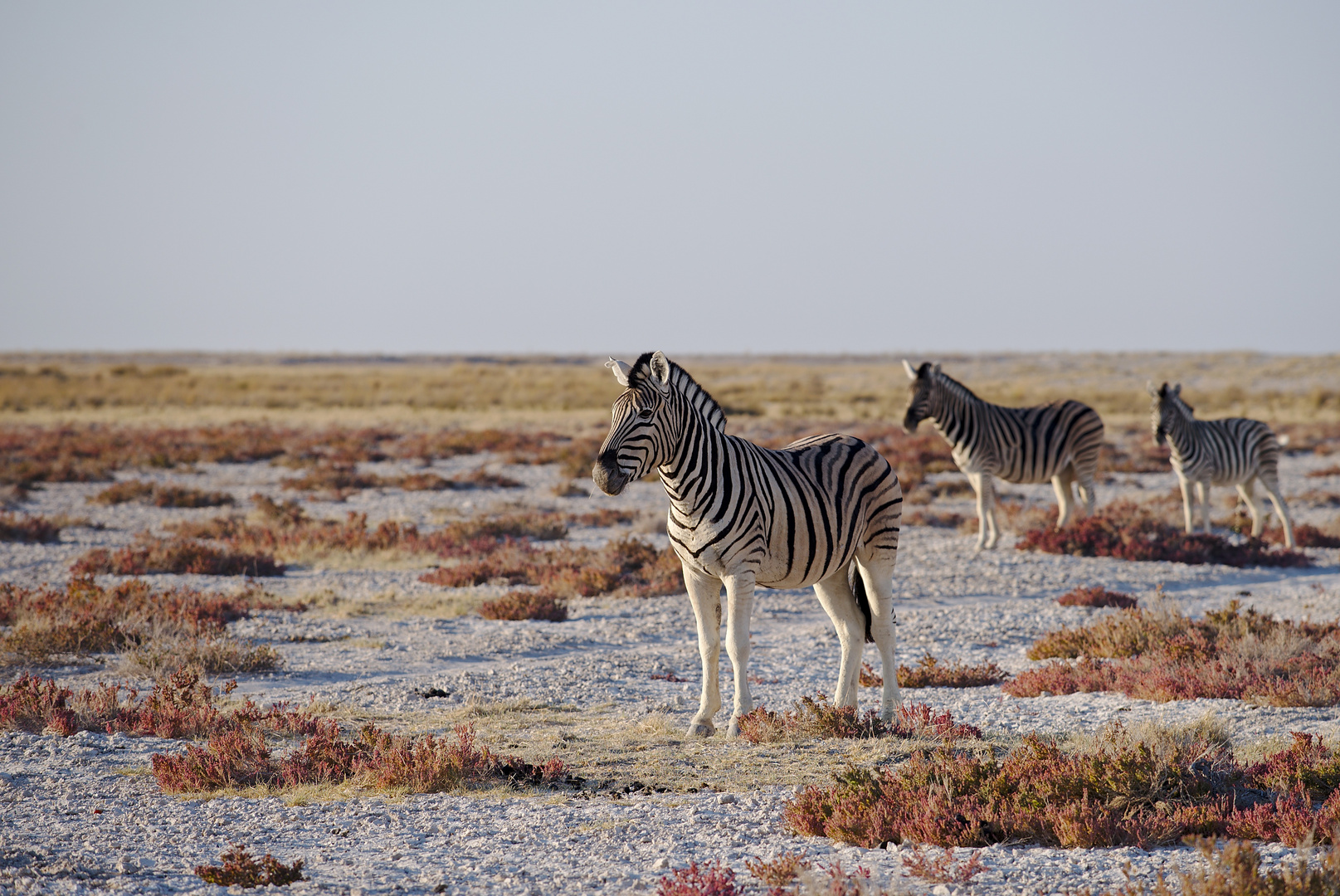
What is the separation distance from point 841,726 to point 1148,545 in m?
9.25

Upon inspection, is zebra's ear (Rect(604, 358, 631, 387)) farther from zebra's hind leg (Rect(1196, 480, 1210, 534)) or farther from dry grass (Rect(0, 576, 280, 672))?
zebra's hind leg (Rect(1196, 480, 1210, 534))

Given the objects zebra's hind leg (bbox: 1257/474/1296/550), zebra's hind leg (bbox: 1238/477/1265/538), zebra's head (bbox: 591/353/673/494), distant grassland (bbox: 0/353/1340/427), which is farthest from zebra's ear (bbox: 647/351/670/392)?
distant grassland (bbox: 0/353/1340/427)

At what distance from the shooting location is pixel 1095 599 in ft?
38.8

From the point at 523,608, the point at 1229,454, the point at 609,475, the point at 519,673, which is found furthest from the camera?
the point at 1229,454

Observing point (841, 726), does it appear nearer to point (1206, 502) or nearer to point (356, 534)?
point (356, 534)

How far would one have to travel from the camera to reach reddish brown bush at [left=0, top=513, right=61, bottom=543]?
53.2ft

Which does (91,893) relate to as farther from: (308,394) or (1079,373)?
(1079,373)

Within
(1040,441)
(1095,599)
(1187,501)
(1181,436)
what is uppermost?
(1181,436)

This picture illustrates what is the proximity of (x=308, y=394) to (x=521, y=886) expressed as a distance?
172 ft

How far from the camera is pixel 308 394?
53781mm

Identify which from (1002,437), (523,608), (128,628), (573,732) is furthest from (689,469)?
(1002,437)

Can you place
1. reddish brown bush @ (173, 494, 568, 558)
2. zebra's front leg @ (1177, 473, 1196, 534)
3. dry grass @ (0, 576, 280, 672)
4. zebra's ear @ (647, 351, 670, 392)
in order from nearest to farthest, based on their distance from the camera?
zebra's ear @ (647, 351, 670, 392) < dry grass @ (0, 576, 280, 672) < reddish brown bush @ (173, 494, 568, 558) < zebra's front leg @ (1177, 473, 1196, 534)

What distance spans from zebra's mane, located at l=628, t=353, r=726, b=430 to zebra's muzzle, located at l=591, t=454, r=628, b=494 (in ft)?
1.91

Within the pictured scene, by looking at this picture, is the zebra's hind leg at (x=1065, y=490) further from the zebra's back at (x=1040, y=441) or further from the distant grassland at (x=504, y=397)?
the distant grassland at (x=504, y=397)
